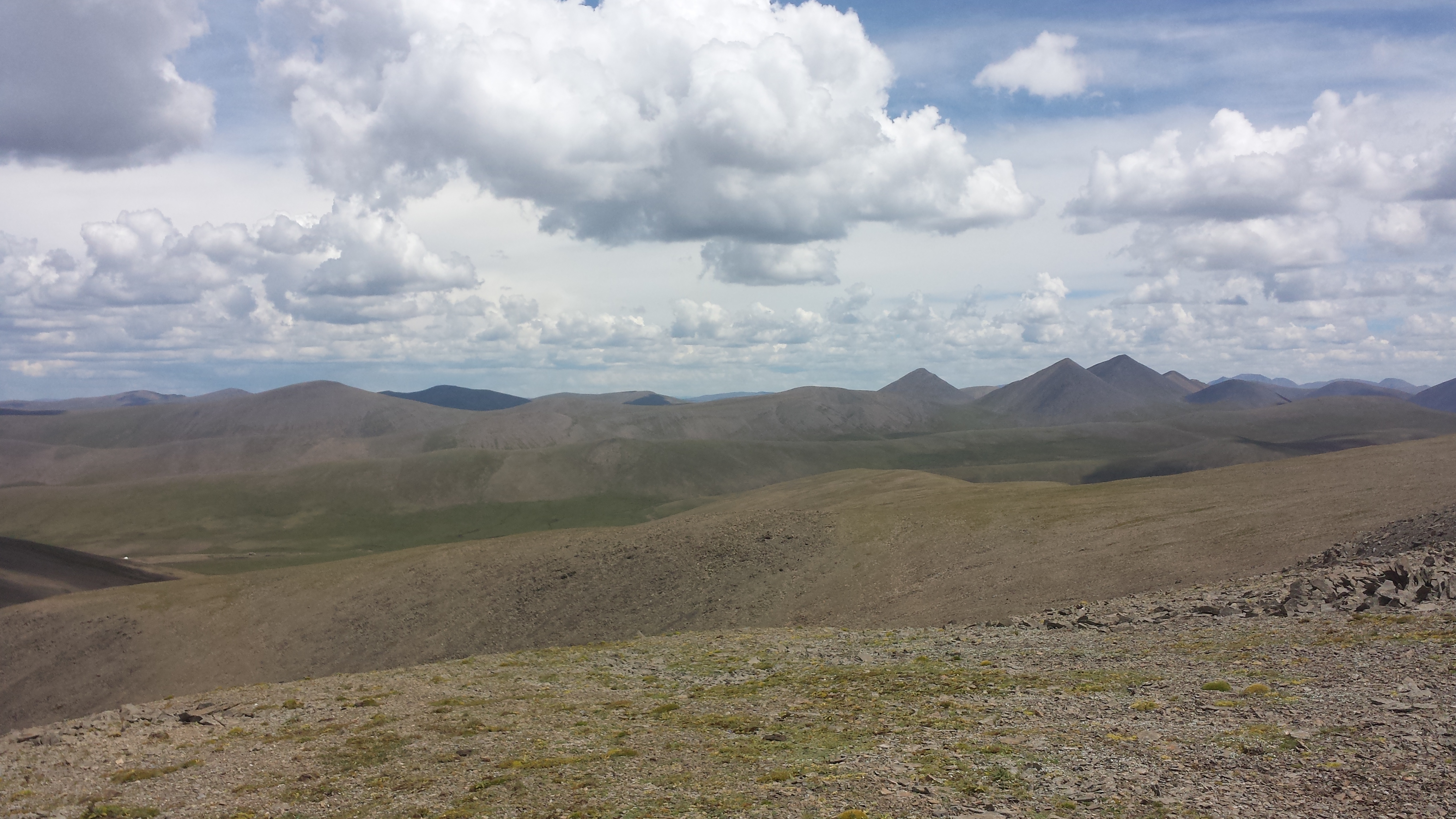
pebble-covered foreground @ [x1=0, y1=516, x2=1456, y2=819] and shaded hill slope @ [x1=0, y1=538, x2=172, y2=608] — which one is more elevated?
pebble-covered foreground @ [x1=0, y1=516, x2=1456, y2=819]

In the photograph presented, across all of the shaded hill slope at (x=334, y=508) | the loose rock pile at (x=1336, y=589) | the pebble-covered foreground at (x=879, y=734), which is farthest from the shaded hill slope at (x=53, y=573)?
the loose rock pile at (x=1336, y=589)

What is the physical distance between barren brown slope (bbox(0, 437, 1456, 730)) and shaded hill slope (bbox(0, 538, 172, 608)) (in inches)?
1282

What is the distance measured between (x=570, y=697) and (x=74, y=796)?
10257 mm

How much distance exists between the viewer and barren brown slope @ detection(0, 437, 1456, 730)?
35500 mm

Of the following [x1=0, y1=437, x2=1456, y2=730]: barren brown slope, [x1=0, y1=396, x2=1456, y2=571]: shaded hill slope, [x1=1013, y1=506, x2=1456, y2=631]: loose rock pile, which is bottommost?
[x1=0, y1=396, x2=1456, y2=571]: shaded hill slope

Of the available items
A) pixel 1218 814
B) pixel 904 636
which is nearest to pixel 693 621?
pixel 904 636

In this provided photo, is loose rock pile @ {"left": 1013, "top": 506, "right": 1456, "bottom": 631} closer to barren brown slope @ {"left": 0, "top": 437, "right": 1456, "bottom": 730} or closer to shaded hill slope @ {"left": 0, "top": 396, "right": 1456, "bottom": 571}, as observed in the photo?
barren brown slope @ {"left": 0, "top": 437, "right": 1456, "bottom": 730}

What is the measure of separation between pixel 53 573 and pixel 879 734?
371ft

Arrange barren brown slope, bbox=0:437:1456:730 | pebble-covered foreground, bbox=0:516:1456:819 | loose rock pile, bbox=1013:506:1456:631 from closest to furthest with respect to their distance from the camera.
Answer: pebble-covered foreground, bbox=0:516:1456:819
loose rock pile, bbox=1013:506:1456:631
barren brown slope, bbox=0:437:1456:730

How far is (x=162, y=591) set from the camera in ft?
194

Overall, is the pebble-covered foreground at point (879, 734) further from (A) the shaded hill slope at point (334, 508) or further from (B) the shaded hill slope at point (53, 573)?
(A) the shaded hill slope at point (334, 508)

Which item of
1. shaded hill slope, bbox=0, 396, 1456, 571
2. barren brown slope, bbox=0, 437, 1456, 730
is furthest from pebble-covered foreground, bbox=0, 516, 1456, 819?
shaded hill slope, bbox=0, 396, 1456, 571

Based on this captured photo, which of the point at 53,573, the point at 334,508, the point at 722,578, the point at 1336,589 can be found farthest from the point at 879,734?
the point at 334,508

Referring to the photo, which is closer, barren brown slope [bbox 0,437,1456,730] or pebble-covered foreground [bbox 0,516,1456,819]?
pebble-covered foreground [bbox 0,516,1456,819]
